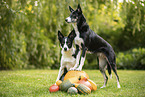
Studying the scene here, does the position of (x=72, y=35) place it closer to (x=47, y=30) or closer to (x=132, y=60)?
(x=132, y=60)

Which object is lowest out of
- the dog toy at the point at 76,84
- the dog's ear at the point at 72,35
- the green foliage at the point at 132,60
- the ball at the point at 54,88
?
the ball at the point at 54,88

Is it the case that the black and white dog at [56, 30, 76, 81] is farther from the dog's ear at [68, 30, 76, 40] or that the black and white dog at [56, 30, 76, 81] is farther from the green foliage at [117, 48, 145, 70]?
the green foliage at [117, 48, 145, 70]

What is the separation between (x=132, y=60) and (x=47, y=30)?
5829 mm

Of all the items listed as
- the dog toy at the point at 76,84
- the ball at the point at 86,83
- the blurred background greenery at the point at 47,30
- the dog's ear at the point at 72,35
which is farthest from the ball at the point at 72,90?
the blurred background greenery at the point at 47,30

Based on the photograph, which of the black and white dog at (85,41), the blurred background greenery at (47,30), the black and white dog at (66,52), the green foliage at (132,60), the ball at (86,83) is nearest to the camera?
the ball at (86,83)

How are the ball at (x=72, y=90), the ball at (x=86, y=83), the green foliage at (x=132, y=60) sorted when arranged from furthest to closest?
the green foliage at (x=132, y=60), the ball at (x=86, y=83), the ball at (x=72, y=90)

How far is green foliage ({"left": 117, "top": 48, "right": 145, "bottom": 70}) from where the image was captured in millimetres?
10055

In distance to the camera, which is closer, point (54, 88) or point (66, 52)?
point (54, 88)

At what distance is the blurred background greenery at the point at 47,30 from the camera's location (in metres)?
6.17

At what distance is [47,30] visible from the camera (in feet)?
39.6

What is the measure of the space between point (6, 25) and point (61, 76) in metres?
4.04

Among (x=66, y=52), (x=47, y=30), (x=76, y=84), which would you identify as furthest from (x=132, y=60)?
(x=76, y=84)

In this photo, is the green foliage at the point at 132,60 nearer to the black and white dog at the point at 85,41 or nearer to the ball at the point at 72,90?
the black and white dog at the point at 85,41

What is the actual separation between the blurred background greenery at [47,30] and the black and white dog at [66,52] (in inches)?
62.3
